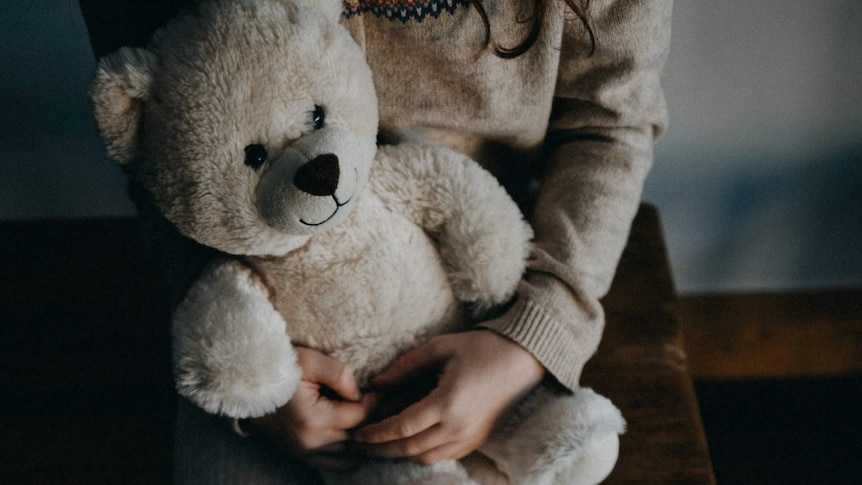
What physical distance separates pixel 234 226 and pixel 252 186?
0.03 metres

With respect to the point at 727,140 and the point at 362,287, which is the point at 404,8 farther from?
the point at 727,140

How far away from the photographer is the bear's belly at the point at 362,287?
47 cm

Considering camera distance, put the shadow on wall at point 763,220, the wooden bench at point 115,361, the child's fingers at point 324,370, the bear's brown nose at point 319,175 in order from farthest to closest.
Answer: the shadow on wall at point 763,220
the wooden bench at point 115,361
the child's fingers at point 324,370
the bear's brown nose at point 319,175

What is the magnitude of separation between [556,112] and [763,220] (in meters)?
0.51

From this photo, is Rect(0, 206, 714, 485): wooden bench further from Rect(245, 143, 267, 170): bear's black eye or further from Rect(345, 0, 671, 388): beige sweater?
Rect(245, 143, 267, 170): bear's black eye

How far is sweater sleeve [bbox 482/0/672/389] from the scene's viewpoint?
53 cm

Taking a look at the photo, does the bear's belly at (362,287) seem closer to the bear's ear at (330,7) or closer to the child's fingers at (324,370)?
the child's fingers at (324,370)

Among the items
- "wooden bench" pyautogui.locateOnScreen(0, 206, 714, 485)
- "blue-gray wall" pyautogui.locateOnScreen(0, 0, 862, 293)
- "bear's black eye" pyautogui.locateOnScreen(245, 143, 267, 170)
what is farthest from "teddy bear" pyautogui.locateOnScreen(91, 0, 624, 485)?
"blue-gray wall" pyautogui.locateOnScreen(0, 0, 862, 293)

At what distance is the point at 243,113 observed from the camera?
38 centimetres

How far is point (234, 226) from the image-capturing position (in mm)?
416

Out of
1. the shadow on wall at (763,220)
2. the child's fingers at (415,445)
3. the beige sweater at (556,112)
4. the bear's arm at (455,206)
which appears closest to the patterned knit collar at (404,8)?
the beige sweater at (556,112)

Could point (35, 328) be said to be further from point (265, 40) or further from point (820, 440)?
point (820, 440)

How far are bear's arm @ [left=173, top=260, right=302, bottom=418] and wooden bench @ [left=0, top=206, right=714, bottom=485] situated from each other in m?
0.36

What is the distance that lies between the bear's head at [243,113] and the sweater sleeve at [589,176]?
22 centimetres
